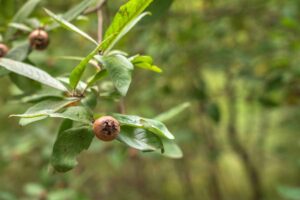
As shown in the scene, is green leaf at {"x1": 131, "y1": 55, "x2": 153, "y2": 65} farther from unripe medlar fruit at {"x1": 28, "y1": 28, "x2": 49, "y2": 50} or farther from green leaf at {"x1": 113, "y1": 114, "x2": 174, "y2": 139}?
unripe medlar fruit at {"x1": 28, "y1": 28, "x2": 49, "y2": 50}

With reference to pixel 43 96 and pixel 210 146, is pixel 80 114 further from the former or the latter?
pixel 210 146

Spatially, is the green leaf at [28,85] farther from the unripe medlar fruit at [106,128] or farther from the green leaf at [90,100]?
the unripe medlar fruit at [106,128]

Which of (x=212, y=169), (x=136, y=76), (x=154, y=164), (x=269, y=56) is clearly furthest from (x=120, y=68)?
(x=154, y=164)

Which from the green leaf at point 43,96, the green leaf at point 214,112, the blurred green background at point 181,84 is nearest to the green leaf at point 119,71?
the green leaf at point 43,96

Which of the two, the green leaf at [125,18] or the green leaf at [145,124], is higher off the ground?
the green leaf at [125,18]

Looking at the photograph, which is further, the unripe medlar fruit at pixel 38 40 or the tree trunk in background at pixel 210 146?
the tree trunk in background at pixel 210 146
